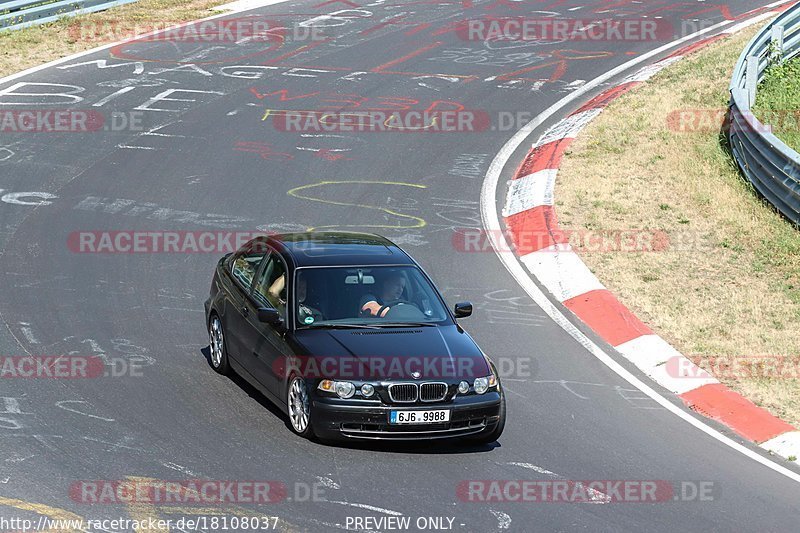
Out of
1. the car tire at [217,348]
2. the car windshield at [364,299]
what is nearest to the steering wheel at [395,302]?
the car windshield at [364,299]

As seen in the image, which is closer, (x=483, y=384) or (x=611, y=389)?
(x=483, y=384)

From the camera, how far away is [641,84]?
22703 millimetres

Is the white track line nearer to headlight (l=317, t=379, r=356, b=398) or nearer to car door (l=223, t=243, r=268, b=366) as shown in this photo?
headlight (l=317, t=379, r=356, b=398)

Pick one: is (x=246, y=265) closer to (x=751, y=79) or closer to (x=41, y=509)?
(x=41, y=509)

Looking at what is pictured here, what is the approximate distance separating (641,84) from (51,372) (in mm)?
14555

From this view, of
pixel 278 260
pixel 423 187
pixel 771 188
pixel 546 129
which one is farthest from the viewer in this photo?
pixel 546 129

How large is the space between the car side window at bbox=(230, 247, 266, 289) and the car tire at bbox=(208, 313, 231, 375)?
1.52 feet

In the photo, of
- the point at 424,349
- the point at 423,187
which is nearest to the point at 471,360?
the point at 424,349

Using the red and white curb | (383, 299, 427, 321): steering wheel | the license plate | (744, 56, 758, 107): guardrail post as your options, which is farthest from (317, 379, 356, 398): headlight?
(744, 56, 758, 107): guardrail post

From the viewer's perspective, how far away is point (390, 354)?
1012cm

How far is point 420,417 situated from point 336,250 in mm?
2280

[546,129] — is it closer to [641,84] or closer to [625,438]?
[641,84]

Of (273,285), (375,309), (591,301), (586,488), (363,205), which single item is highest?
(273,285)

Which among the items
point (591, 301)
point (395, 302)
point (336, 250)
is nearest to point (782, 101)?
point (591, 301)
